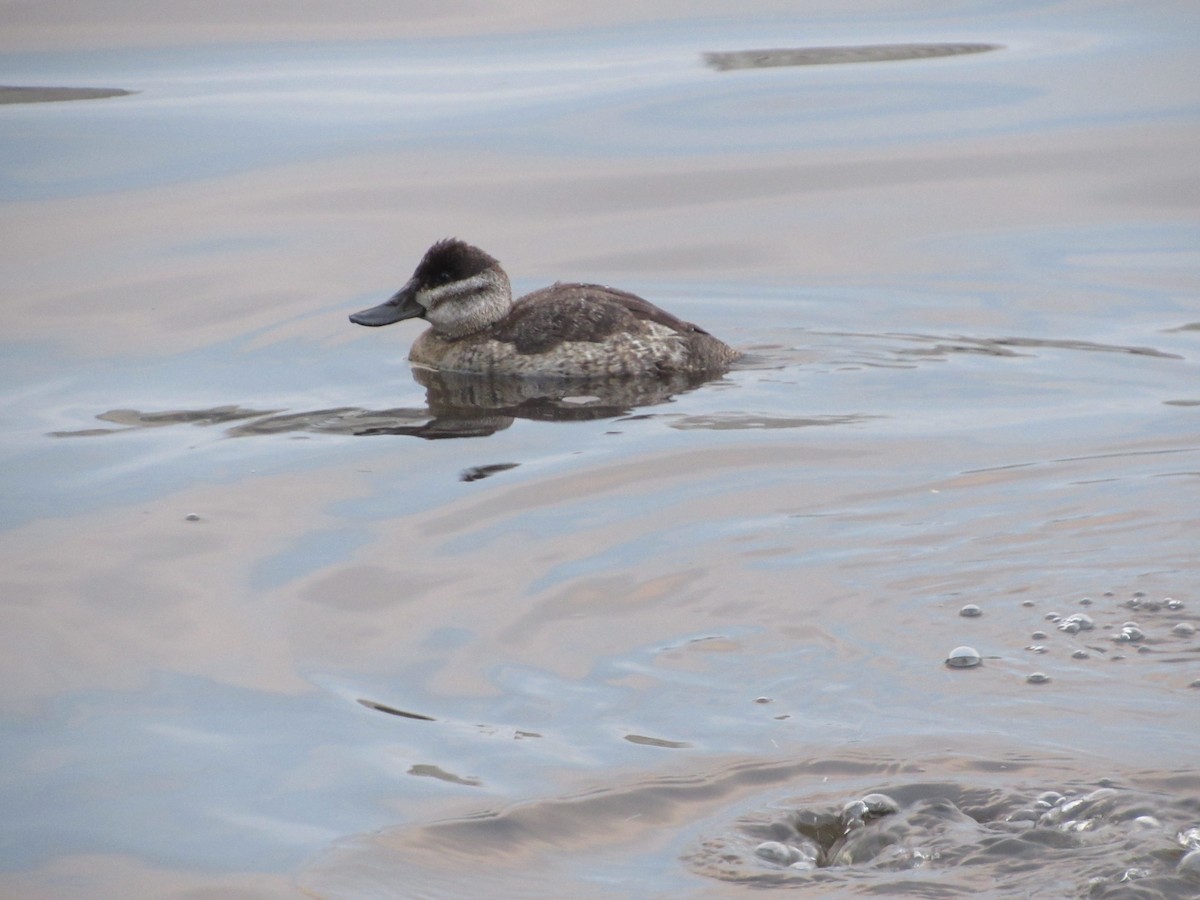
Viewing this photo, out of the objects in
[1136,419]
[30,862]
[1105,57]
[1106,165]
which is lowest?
[30,862]

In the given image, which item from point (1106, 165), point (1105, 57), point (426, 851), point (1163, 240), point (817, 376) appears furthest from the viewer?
point (1105, 57)

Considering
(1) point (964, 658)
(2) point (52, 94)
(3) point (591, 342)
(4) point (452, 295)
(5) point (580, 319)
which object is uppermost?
(2) point (52, 94)

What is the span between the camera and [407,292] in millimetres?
10203

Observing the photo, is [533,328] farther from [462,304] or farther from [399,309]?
[399,309]

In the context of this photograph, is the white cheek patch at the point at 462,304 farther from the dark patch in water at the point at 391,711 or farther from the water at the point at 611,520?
the dark patch in water at the point at 391,711

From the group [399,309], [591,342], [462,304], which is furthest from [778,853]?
[399,309]

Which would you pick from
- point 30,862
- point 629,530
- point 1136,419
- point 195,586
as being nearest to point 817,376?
point 1136,419

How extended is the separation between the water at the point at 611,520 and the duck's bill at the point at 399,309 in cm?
26

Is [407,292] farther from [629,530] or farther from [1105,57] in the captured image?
[1105,57]

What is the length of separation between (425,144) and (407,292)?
5.10 meters

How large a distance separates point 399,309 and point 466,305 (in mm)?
437

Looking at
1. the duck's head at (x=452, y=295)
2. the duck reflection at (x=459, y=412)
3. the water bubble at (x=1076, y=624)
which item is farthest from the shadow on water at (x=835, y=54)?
the water bubble at (x=1076, y=624)

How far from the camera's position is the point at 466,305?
10.1m

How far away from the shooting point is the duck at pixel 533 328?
9.43 metres
